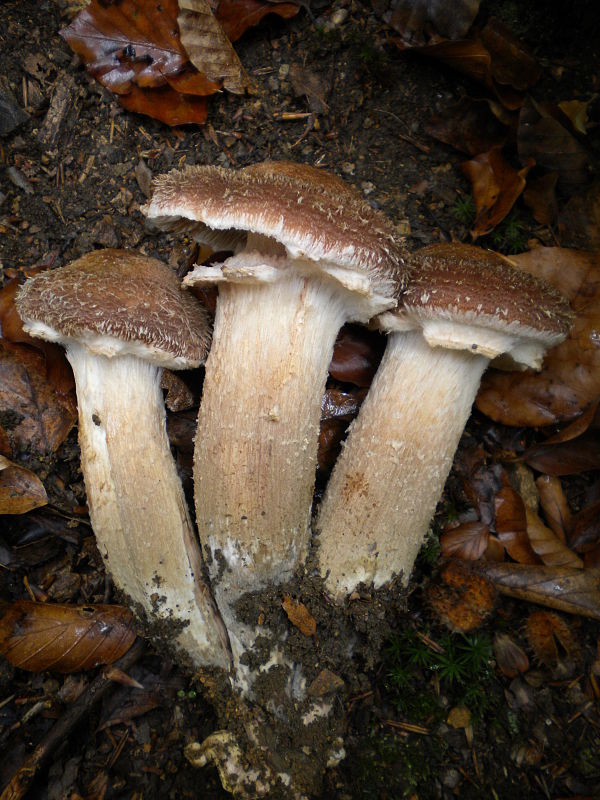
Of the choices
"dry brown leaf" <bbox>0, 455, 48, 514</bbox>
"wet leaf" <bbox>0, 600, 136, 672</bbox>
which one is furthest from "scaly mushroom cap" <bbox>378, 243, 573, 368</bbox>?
"wet leaf" <bbox>0, 600, 136, 672</bbox>

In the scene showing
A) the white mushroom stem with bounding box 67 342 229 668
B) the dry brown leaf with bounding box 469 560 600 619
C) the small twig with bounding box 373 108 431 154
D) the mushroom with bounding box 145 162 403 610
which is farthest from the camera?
the small twig with bounding box 373 108 431 154

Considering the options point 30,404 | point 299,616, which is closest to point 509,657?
point 299,616

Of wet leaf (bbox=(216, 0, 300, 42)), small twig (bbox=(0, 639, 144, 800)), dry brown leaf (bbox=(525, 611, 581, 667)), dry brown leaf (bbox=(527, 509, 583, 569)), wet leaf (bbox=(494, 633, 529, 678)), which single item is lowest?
small twig (bbox=(0, 639, 144, 800))

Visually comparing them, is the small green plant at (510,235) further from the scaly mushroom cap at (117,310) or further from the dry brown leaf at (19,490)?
the dry brown leaf at (19,490)

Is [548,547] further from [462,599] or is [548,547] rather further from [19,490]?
[19,490]

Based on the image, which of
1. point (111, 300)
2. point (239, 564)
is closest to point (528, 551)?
point (239, 564)

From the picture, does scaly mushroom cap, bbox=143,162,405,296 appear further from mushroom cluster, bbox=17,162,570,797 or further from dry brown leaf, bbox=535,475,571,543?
dry brown leaf, bbox=535,475,571,543
